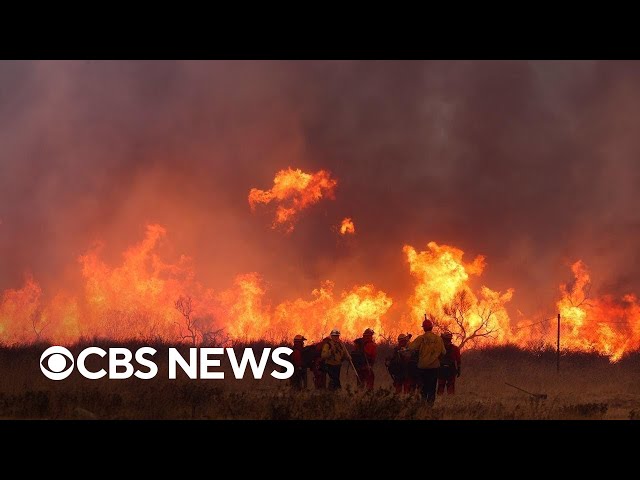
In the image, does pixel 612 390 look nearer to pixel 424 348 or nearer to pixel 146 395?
pixel 424 348

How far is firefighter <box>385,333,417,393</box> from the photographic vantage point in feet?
63.0

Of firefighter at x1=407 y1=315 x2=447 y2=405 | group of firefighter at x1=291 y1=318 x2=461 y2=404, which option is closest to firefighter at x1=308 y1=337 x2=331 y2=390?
group of firefighter at x1=291 y1=318 x2=461 y2=404

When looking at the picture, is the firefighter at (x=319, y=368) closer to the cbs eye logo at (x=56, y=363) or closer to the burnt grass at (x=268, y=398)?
the burnt grass at (x=268, y=398)

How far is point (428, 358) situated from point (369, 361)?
2.00 metres

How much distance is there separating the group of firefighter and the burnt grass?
1.40ft

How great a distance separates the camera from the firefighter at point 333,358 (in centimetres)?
1920

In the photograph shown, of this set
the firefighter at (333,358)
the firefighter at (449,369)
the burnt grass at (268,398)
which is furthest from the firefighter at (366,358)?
the firefighter at (449,369)

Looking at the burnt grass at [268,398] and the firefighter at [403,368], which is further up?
the firefighter at [403,368]

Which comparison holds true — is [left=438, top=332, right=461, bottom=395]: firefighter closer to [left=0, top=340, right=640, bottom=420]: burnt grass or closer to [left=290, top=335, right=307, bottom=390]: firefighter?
[left=0, top=340, right=640, bottom=420]: burnt grass

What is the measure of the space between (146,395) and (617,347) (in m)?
22.8

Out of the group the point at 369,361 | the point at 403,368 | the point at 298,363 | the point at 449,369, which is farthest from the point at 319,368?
the point at 449,369

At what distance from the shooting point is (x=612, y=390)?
80.6 feet

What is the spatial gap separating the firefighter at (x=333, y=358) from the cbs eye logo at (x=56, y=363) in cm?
658
